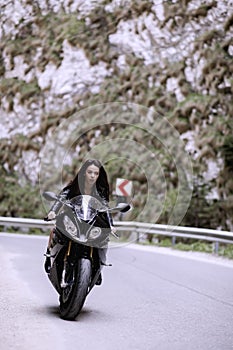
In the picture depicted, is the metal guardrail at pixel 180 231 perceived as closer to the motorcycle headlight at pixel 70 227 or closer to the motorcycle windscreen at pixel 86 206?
the motorcycle windscreen at pixel 86 206

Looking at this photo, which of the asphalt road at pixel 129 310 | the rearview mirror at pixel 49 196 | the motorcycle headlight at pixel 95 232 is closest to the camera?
the asphalt road at pixel 129 310

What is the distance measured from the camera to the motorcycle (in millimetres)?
7000

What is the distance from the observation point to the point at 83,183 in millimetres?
7355

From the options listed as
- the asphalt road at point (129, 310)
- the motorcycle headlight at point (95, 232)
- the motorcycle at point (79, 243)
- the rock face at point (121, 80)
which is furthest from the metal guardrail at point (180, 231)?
the motorcycle headlight at point (95, 232)

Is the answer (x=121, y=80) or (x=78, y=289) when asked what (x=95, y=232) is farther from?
(x=121, y=80)

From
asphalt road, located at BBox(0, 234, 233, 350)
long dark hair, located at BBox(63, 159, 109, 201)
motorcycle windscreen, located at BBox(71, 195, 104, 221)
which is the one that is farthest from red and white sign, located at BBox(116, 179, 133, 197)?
motorcycle windscreen, located at BBox(71, 195, 104, 221)

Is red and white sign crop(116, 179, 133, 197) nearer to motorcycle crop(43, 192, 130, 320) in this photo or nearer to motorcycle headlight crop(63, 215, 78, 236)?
motorcycle crop(43, 192, 130, 320)

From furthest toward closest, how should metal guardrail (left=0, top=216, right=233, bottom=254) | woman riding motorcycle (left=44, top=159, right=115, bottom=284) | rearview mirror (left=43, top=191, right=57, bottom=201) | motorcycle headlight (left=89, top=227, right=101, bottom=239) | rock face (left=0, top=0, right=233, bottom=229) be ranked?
rock face (left=0, top=0, right=233, bottom=229) < metal guardrail (left=0, top=216, right=233, bottom=254) < woman riding motorcycle (left=44, top=159, right=115, bottom=284) < rearview mirror (left=43, top=191, right=57, bottom=201) < motorcycle headlight (left=89, top=227, right=101, bottom=239)

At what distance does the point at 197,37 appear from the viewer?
32.1m

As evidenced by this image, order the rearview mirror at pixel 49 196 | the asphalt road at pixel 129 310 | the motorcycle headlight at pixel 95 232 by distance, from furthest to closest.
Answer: the rearview mirror at pixel 49 196 → the motorcycle headlight at pixel 95 232 → the asphalt road at pixel 129 310

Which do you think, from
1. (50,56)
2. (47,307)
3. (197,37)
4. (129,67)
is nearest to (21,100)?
(50,56)

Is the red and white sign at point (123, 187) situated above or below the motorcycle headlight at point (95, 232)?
above

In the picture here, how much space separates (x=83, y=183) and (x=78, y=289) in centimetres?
112

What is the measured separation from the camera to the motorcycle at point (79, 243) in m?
7.00
